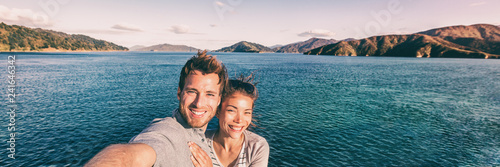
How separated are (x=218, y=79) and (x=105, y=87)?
55.2 meters

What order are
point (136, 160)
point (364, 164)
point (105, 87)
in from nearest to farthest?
1. point (136, 160)
2. point (364, 164)
3. point (105, 87)

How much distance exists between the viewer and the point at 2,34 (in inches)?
7849

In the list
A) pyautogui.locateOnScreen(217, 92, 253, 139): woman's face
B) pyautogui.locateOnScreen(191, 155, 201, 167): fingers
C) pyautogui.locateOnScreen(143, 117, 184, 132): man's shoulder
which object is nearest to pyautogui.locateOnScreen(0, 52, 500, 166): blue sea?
pyautogui.locateOnScreen(217, 92, 253, 139): woman's face

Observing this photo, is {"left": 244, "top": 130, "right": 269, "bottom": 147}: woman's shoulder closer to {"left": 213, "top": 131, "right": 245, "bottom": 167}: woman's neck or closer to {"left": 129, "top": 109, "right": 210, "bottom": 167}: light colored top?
{"left": 213, "top": 131, "right": 245, "bottom": 167}: woman's neck

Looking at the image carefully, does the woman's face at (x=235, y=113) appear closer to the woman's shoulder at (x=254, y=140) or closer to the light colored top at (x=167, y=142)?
the woman's shoulder at (x=254, y=140)

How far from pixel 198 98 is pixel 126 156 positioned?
1661 mm

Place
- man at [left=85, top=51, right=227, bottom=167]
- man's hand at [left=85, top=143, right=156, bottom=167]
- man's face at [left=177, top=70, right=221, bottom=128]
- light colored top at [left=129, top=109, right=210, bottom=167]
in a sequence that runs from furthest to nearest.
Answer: man's face at [left=177, top=70, right=221, bottom=128] → light colored top at [left=129, top=109, right=210, bottom=167] → man at [left=85, top=51, right=227, bottom=167] → man's hand at [left=85, top=143, right=156, bottom=167]

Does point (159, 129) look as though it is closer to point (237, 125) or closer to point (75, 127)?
point (237, 125)

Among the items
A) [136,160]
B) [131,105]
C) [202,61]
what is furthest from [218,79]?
[131,105]

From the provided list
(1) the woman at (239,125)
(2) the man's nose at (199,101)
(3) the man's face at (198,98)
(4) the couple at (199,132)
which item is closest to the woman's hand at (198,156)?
(4) the couple at (199,132)

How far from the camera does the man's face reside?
12.5ft

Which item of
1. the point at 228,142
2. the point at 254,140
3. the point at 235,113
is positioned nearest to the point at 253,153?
the point at 254,140

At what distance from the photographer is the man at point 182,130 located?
2.58 metres

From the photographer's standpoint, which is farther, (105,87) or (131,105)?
(105,87)
